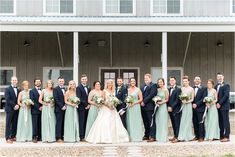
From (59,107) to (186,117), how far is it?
10.8ft

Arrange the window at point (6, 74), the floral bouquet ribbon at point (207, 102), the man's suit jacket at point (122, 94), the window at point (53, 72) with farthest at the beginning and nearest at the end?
the window at point (53, 72) → the window at point (6, 74) → the man's suit jacket at point (122, 94) → the floral bouquet ribbon at point (207, 102)

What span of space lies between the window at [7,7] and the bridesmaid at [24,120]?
8300 mm

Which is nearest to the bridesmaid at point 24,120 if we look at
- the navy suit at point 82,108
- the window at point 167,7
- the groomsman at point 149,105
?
the navy suit at point 82,108

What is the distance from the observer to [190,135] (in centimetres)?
1352

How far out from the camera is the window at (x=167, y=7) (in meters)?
21.1

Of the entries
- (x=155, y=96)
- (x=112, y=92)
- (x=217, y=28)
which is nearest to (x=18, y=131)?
(x=112, y=92)

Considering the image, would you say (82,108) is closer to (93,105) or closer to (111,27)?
(93,105)

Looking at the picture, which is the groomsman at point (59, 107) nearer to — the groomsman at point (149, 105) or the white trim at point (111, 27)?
the groomsman at point (149, 105)

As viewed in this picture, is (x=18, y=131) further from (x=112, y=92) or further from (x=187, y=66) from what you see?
(x=187, y=66)

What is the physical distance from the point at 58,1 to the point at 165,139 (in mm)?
9820

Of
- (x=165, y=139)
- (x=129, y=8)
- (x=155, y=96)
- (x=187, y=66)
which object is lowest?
(x=165, y=139)

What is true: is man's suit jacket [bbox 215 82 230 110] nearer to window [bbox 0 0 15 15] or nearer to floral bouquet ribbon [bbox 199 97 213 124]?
floral bouquet ribbon [bbox 199 97 213 124]

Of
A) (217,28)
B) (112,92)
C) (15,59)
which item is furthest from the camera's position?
(15,59)

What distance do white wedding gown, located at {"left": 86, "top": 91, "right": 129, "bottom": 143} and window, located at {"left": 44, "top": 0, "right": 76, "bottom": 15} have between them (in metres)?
8.59
